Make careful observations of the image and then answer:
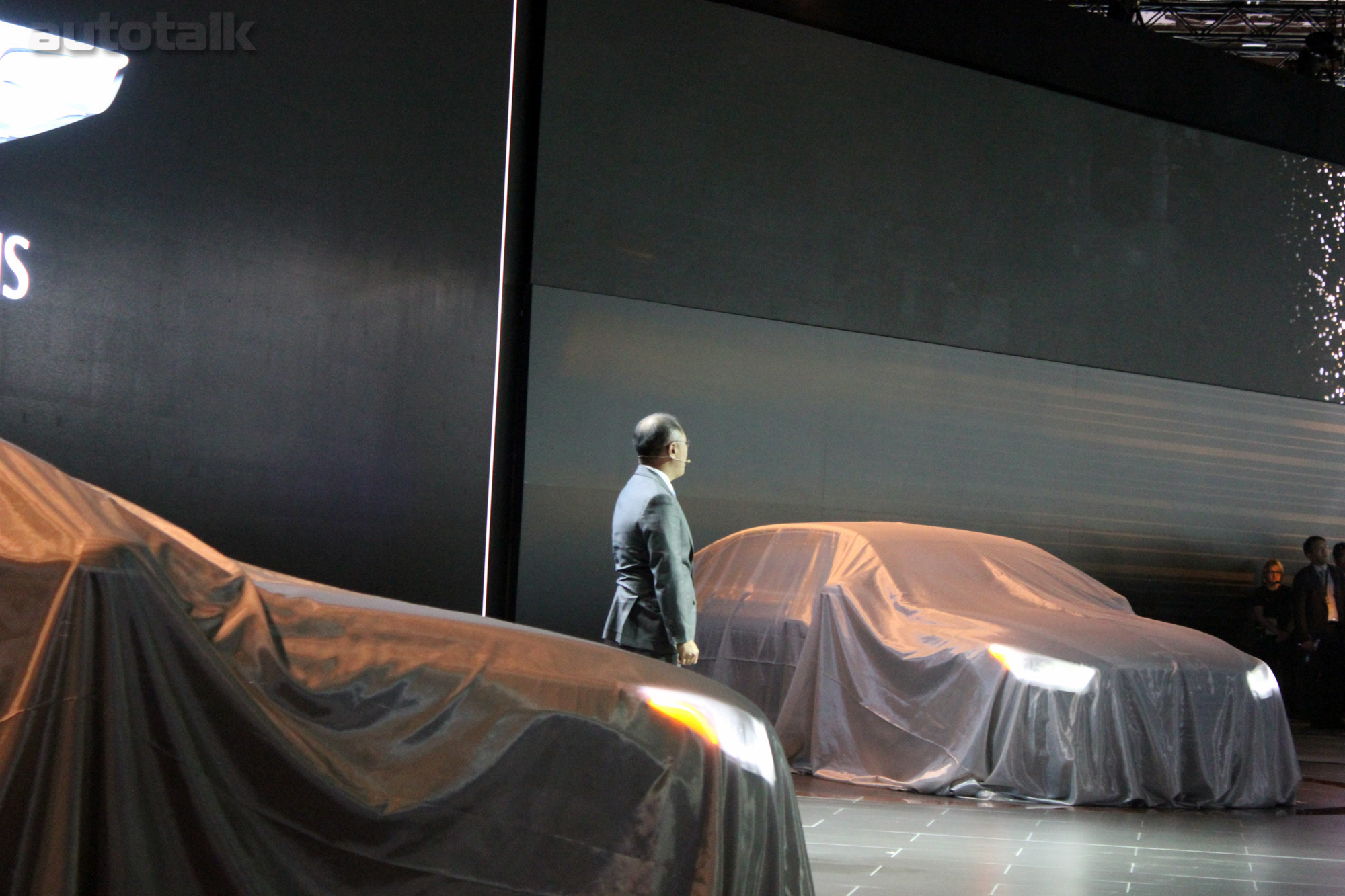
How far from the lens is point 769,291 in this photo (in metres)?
8.51

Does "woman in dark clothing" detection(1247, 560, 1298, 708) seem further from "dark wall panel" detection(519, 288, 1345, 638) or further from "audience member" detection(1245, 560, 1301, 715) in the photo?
"dark wall panel" detection(519, 288, 1345, 638)

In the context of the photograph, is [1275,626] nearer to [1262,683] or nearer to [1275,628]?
[1275,628]

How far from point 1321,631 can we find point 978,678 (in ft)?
19.9

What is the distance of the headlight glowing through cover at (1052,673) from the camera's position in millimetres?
5090

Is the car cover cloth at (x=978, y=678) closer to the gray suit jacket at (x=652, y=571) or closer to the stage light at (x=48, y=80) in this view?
the gray suit jacket at (x=652, y=571)

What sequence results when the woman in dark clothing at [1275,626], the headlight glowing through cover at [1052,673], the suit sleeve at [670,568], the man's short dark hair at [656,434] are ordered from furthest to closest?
the woman in dark clothing at [1275,626], the headlight glowing through cover at [1052,673], the man's short dark hair at [656,434], the suit sleeve at [670,568]

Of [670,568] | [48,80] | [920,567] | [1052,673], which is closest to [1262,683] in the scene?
[1052,673]

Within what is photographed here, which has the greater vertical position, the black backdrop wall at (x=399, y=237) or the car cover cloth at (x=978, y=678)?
the black backdrop wall at (x=399, y=237)

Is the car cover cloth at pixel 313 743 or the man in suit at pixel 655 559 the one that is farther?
the man in suit at pixel 655 559

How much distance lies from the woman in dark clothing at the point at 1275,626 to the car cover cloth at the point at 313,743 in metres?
9.44

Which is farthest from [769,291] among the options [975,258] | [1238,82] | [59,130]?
[1238,82]

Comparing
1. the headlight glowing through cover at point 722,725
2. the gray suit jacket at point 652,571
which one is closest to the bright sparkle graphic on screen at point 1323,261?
the gray suit jacket at point 652,571

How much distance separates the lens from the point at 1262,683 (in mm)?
5559

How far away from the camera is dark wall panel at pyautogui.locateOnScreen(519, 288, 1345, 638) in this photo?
763 centimetres
